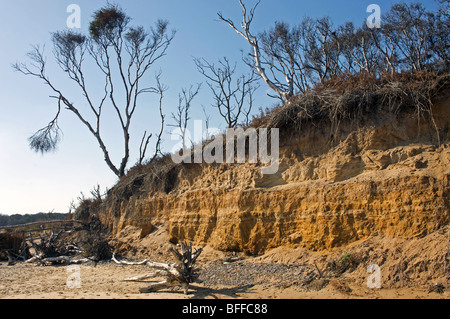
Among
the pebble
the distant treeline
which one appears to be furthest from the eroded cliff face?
the distant treeline

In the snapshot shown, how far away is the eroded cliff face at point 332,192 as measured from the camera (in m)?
6.89

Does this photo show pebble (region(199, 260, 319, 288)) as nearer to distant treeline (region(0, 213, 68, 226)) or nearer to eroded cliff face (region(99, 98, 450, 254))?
eroded cliff face (region(99, 98, 450, 254))

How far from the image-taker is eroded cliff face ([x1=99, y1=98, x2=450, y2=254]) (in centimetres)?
689

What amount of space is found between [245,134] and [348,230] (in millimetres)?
4214

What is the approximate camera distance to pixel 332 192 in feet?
26.0

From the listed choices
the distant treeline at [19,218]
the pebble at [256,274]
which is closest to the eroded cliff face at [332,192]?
the pebble at [256,274]

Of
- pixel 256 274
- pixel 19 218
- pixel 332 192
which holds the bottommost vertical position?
pixel 19 218

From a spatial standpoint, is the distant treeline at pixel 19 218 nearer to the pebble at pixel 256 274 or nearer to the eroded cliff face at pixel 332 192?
the eroded cliff face at pixel 332 192

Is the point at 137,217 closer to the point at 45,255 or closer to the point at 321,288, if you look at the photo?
the point at 45,255

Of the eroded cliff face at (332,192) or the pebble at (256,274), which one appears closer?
the eroded cliff face at (332,192)

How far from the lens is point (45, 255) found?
42.4 feet

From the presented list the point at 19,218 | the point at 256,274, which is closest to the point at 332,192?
the point at 256,274

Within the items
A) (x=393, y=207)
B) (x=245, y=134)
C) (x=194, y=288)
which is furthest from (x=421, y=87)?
(x=194, y=288)

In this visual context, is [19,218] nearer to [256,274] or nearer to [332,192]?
[256,274]
